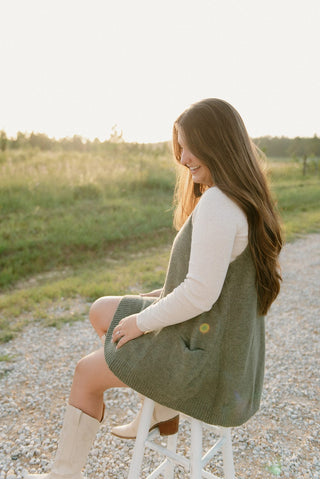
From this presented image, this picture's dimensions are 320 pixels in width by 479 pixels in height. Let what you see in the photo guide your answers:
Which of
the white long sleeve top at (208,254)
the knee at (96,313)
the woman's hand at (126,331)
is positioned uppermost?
the white long sleeve top at (208,254)

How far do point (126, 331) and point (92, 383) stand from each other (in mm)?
→ 290

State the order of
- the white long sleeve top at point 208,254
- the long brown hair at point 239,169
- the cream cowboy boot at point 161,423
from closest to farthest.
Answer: the white long sleeve top at point 208,254 < the long brown hair at point 239,169 < the cream cowboy boot at point 161,423

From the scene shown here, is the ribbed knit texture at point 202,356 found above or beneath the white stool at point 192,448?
above

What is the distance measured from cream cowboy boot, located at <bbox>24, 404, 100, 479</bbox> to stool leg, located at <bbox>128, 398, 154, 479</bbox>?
20 centimetres

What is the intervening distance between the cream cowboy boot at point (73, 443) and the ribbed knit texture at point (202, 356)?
0.34 meters

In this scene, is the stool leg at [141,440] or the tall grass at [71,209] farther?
the tall grass at [71,209]

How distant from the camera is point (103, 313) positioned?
196 centimetres

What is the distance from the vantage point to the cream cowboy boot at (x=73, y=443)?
171cm

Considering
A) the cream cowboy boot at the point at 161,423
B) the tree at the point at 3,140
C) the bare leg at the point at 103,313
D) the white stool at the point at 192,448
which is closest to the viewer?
the white stool at the point at 192,448

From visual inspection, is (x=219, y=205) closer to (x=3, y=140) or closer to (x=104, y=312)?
(x=104, y=312)

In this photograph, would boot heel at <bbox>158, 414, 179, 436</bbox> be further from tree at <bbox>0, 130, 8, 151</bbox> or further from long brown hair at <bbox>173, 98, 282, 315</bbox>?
tree at <bbox>0, 130, 8, 151</bbox>

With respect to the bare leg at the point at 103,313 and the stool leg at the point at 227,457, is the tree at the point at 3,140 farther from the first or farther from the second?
the stool leg at the point at 227,457

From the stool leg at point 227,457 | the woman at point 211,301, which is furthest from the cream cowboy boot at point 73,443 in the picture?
the stool leg at point 227,457

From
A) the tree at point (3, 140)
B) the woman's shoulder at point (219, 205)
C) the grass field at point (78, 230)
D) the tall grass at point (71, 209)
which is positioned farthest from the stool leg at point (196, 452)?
the tree at point (3, 140)
